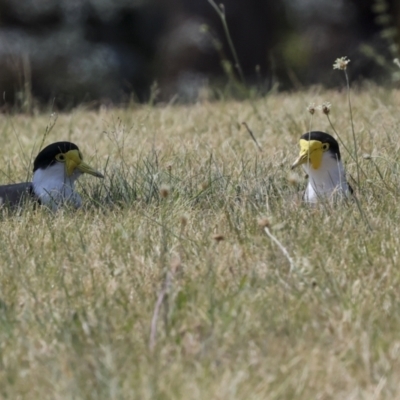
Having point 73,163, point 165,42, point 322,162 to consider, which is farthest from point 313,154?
point 165,42

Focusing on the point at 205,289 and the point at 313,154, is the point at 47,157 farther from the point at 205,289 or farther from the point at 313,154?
the point at 205,289

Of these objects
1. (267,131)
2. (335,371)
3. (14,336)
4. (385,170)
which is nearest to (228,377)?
(335,371)

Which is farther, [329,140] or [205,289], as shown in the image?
[329,140]

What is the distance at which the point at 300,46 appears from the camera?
16031 mm

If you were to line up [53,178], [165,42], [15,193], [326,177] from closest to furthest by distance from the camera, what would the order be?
[326,177] → [15,193] → [53,178] → [165,42]

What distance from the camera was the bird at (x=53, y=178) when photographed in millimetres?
4605

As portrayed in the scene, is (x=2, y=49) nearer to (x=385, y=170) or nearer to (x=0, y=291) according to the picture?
(x=385, y=170)

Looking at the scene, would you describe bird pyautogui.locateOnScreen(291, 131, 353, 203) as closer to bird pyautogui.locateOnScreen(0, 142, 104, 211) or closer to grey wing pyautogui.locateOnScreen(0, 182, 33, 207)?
bird pyautogui.locateOnScreen(0, 142, 104, 211)

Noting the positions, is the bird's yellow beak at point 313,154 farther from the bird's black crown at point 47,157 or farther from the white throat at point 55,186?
the bird's black crown at point 47,157

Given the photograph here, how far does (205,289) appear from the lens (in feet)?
10.3

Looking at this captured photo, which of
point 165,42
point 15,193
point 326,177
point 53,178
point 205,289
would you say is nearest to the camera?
point 205,289

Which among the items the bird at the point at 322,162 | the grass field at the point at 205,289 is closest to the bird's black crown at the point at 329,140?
the bird at the point at 322,162

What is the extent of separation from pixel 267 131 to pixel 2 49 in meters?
10.1

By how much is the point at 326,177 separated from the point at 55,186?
1.24m
